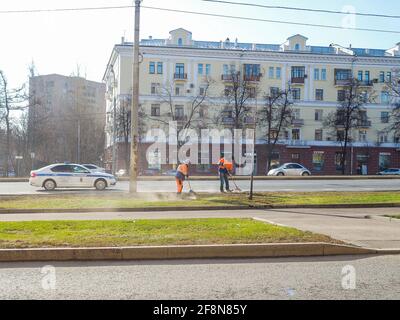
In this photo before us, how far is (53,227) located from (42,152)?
59.2 metres

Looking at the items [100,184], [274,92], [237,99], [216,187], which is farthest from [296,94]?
[100,184]

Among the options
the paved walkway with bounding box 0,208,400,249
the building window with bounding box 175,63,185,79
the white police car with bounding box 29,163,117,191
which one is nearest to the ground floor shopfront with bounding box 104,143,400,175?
the building window with bounding box 175,63,185,79

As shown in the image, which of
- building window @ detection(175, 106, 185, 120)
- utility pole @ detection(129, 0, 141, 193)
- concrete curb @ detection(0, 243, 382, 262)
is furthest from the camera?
building window @ detection(175, 106, 185, 120)

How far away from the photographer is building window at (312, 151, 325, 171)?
64938mm

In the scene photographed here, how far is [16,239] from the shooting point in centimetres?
827

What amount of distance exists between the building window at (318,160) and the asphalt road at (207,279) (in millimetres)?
59093

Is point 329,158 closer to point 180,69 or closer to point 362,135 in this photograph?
point 362,135

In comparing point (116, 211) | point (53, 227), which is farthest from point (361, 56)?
point (53, 227)

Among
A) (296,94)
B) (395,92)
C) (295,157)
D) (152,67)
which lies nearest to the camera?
(395,92)

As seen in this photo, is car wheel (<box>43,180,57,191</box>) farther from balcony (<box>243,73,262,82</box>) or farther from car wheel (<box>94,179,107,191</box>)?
balcony (<box>243,73,262,82</box>)

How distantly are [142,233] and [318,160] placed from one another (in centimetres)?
5953

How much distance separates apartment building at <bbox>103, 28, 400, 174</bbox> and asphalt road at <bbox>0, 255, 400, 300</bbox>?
51.8 metres

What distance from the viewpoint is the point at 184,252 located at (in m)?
7.61

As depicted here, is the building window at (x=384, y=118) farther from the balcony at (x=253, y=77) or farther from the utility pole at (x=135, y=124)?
the utility pole at (x=135, y=124)
